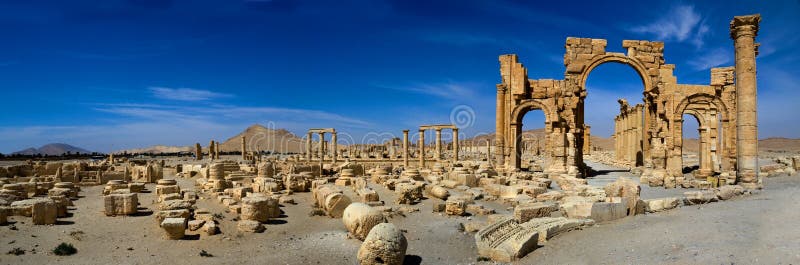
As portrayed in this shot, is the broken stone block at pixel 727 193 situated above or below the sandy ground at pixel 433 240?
above

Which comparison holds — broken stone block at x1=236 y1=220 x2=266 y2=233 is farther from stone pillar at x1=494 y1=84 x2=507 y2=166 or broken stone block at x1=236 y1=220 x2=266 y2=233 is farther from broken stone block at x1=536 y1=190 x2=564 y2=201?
stone pillar at x1=494 y1=84 x2=507 y2=166

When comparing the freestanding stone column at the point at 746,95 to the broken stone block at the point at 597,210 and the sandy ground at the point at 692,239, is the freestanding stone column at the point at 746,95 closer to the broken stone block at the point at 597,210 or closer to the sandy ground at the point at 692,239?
the sandy ground at the point at 692,239

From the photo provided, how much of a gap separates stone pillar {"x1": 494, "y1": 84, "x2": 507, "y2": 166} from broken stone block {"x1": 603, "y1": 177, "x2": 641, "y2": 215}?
10.3 meters

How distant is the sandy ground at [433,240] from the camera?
695 centimetres

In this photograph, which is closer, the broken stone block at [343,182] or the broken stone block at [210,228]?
the broken stone block at [210,228]

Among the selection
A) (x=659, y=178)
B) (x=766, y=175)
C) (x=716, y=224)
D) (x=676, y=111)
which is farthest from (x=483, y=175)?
(x=766, y=175)

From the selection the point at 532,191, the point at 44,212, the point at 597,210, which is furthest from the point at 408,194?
the point at 44,212

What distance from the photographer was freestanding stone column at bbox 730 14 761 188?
51.8 ft

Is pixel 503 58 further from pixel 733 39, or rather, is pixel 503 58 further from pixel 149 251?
pixel 149 251

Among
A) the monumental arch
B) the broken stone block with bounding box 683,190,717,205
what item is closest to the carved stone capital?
the monumental arch

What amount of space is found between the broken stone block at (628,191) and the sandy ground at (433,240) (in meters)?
0.36

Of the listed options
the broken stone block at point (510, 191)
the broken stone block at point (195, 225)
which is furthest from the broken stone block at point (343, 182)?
the broken stone block at point (195, 225)

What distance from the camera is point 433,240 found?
965 centimetres

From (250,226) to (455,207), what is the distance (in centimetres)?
499
